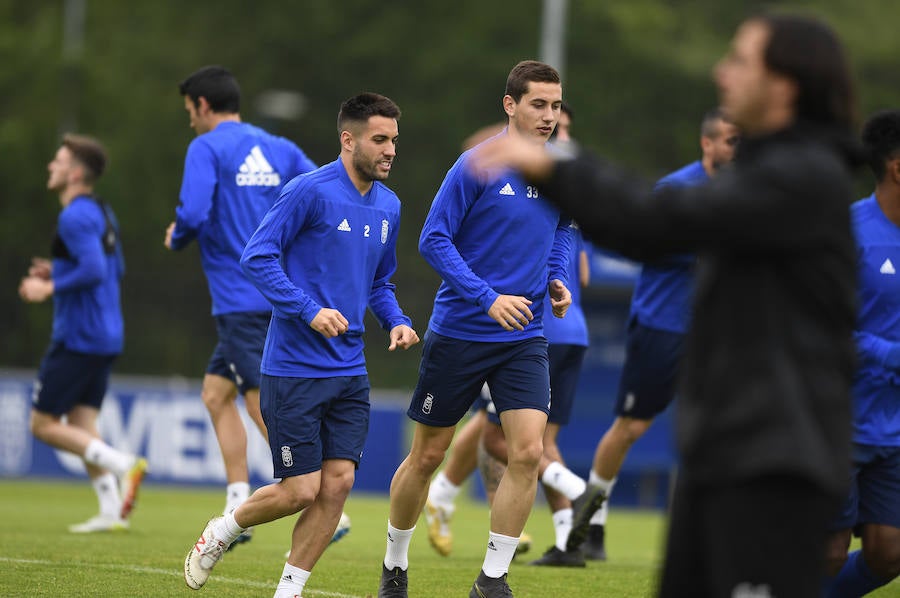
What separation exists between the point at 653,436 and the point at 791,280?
14443 mm

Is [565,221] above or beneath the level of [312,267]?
above

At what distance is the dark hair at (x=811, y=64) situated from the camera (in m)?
3.44

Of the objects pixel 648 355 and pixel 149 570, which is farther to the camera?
pixel 648 355

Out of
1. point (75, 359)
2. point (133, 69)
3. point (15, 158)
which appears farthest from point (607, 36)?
point (75, 359)

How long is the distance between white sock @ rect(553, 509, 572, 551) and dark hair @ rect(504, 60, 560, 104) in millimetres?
3057

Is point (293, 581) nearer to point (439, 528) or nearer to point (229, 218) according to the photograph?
point (229, 218)

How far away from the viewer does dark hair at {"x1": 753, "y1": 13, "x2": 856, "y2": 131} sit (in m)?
3.44

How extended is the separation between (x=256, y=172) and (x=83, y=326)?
2.48m

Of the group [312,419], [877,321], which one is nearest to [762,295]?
[877,321]

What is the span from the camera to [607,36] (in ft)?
111

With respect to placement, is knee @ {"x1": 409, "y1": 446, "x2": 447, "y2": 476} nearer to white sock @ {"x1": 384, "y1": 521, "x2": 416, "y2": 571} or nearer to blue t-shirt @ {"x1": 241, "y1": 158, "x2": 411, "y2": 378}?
white sock @ {"x1": 384, "y1": 521, "x2": 416, "y2": 571}

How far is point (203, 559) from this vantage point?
6367 mm

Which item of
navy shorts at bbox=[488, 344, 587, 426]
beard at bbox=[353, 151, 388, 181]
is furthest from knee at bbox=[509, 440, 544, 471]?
navy shorts at bbox=[488, 344, 587, 426]

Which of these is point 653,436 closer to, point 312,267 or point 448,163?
point 312,267
